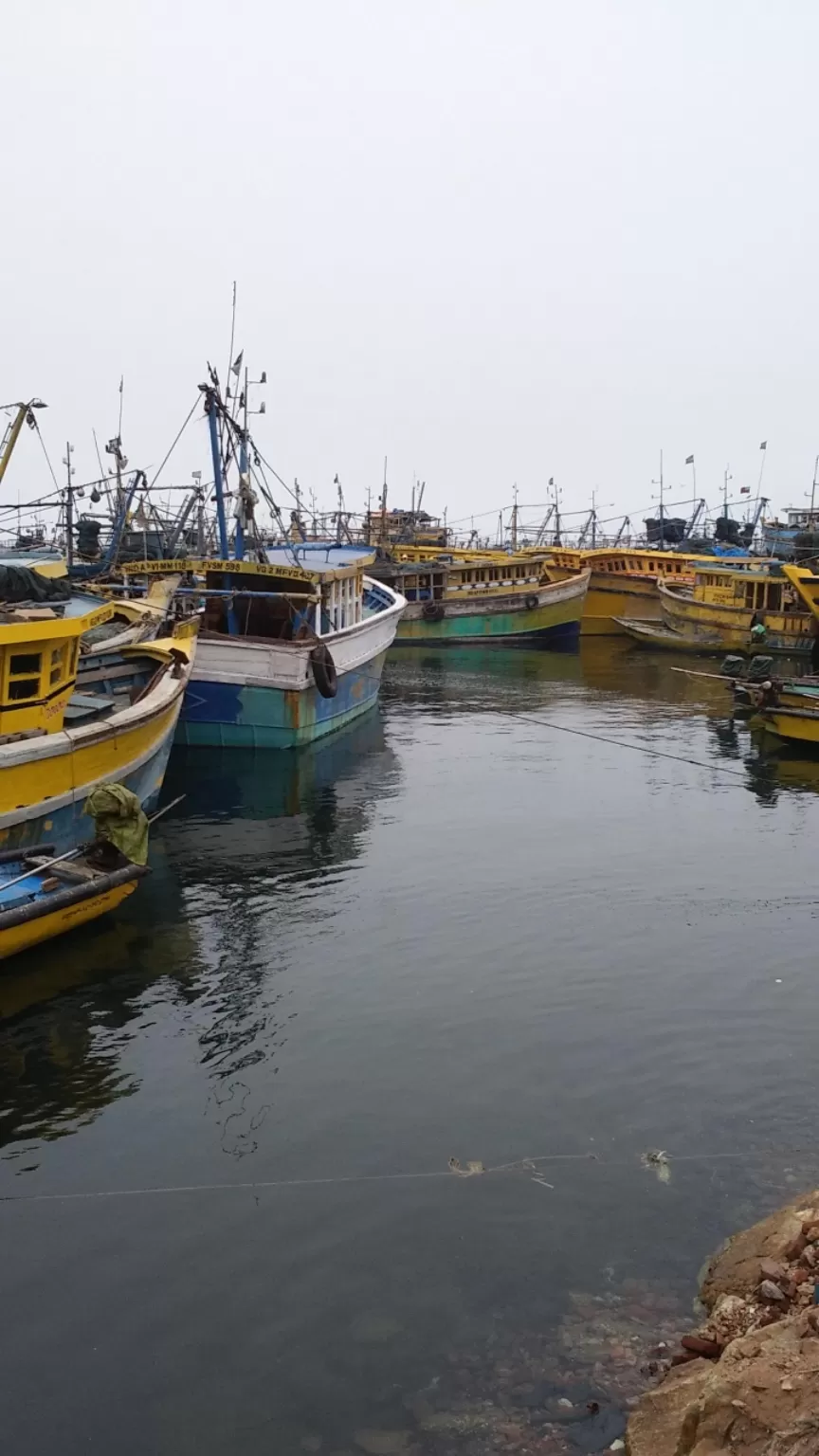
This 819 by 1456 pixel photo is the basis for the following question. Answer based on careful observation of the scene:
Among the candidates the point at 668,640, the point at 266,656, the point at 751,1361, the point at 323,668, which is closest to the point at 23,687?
the point at 266,656

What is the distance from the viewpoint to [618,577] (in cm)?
5231

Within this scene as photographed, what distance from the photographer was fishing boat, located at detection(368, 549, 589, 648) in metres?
47.2

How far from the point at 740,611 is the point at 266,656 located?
82.6ft

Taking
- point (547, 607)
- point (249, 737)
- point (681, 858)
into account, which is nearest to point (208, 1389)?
point (681, 858)

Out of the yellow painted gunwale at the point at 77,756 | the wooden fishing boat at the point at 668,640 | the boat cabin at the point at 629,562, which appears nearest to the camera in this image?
the yellow painted gunwale at the point at 77,756

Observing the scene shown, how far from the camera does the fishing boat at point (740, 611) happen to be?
133 ft

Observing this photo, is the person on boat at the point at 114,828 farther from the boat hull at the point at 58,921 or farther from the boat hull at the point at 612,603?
the boat hull at the point at 612,603

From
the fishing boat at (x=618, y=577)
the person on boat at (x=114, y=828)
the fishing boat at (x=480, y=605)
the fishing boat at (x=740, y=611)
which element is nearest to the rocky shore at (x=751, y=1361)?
the person on boat at (x=114, y=828)

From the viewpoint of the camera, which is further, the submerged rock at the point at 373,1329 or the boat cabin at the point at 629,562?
the boat cabin at the point at 629,562

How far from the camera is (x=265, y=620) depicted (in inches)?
1020

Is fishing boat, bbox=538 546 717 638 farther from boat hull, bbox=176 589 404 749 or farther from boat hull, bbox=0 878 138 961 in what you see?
boat hull, bbox=0 878 138 961

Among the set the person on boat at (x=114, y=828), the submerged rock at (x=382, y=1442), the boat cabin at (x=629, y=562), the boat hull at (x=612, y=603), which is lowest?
the submerged rock at (x=382, y=1442)

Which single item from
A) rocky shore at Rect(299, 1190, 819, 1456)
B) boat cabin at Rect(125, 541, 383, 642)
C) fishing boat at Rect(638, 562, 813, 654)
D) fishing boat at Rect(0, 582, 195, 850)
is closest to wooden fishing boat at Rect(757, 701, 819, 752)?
boat cabin at Rect(125, 541, 383, 642)

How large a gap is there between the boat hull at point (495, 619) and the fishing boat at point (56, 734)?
30.2 meters
